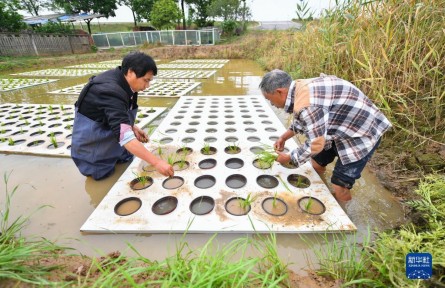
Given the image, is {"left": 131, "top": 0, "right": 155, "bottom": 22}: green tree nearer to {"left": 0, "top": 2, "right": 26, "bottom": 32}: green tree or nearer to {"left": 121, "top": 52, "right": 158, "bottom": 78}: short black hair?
{"left": 0, "top": 2, "right": 26, "bottom": 32}: green tree

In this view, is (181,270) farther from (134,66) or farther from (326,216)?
(134,66)

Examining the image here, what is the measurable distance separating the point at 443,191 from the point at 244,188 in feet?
4.69

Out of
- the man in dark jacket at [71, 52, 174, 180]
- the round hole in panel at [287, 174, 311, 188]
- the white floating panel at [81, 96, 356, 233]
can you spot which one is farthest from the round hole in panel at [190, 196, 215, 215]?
the round hole in panel at [287, 174, 311, 188]

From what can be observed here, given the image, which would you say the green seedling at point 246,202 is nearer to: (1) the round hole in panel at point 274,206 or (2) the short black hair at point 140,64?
(1) the round hole in panel at point 274,206

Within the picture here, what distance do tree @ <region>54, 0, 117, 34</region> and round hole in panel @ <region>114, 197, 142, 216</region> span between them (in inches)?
1266

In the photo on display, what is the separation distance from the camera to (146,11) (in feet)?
93.2

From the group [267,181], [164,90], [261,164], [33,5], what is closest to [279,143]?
[261,164]

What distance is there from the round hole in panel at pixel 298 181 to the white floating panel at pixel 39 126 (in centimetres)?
243

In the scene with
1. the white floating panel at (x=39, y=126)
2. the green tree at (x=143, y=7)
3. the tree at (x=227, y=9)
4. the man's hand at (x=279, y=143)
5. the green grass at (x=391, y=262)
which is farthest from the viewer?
the tree at (x=227, y=9)

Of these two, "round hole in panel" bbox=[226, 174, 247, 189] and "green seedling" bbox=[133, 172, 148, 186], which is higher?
"green seedling" bbox=[133, 172, 148, 186]

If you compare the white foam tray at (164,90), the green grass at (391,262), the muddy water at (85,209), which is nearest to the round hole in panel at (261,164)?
the muddy water at (85,209)

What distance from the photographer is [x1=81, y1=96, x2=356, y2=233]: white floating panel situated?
1.70m

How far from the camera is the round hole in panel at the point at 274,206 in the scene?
1.82 meters

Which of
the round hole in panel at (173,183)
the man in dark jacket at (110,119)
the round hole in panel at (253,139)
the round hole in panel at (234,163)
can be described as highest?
the man in dark jacket at (110,119)
